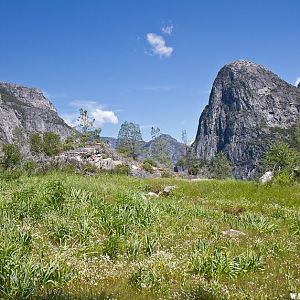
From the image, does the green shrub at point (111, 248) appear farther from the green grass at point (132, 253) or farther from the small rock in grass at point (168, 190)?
the small rock in grass at point (168, 190)

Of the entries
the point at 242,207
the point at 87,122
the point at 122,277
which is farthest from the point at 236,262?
the point at 87,122

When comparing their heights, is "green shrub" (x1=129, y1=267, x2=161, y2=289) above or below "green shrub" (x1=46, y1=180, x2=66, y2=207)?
below

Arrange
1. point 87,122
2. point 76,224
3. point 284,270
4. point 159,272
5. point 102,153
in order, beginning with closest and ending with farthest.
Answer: point 159,272
point 284,270
point 76,224
point 102,153
point 87,122

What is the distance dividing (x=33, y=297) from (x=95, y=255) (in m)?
2.93

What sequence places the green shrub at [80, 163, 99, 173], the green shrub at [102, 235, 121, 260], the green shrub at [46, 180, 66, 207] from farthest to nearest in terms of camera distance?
the green shrub at [80, 163, 99, 173] → the green shrub at [46, 180, 66, 207] → the green shrub at [102, 235, 121, 260]

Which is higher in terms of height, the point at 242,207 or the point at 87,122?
the point at 87,122

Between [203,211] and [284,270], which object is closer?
[284,270]

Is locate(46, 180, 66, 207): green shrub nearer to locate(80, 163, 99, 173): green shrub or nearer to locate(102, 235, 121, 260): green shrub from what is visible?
locate(102, 235, 121, 260): green shrub

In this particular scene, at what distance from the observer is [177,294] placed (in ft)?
21.9

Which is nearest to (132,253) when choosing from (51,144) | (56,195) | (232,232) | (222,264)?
(222,264)

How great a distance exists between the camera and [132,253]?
9086 mm

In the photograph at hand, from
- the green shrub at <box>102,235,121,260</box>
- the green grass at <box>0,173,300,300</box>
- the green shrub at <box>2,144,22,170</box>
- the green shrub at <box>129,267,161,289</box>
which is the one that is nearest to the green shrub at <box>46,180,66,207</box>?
the green grass at <box>0,173,300,300</box>

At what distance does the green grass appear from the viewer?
6.78m

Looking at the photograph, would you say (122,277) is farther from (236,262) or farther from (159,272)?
(236,262)
